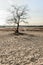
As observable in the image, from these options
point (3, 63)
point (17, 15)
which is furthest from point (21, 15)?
point (3, 63)

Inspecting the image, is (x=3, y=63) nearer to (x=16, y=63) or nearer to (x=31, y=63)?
(x=16, y=63)

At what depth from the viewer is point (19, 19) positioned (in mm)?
31703

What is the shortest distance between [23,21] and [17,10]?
2519mm

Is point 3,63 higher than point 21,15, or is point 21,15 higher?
point 3,63

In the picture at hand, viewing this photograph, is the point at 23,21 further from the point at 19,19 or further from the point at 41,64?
the point at 41,64

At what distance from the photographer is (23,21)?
31.9 meters

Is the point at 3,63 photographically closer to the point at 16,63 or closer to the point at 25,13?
the point at 16,63

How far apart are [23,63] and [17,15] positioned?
26265mm

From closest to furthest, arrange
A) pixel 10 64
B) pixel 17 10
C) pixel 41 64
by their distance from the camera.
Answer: pixel 41 64 → pixel 10 64 → pixel 17 10

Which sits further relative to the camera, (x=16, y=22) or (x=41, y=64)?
(x=16, y=22)

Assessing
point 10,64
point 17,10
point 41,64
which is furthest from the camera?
point 17,10

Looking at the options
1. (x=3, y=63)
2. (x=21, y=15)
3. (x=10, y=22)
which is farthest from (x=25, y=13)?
(x=3, y=63)

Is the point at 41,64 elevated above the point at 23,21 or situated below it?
above

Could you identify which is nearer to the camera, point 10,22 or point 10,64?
point 10,64
